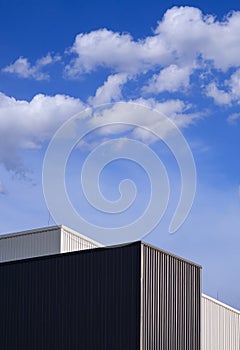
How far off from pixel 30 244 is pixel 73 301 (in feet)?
27.9

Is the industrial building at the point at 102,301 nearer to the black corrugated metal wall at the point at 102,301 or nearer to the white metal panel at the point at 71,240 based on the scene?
the black corrugated metal wall at the point at 102,301

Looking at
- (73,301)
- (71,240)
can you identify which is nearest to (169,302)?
(73,301)

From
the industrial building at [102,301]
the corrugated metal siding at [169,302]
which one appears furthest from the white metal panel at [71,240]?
the corrugated metal siding at [169,302]

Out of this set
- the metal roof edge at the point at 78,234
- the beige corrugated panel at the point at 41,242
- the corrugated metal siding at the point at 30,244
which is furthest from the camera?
the corrugated metal siding at the point at 30,244

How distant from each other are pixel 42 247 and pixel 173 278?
30.7 feet

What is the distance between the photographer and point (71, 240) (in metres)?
41.3

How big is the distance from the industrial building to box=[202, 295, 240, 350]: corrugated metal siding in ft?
22.3

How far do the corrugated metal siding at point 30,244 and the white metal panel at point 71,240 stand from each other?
0.25 metres

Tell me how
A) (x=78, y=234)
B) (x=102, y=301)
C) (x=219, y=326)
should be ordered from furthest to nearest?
(x=219, y=326) → (x=78, y=234) → (x=102, y=301)

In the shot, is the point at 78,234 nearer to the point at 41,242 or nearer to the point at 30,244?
the point at 41,242

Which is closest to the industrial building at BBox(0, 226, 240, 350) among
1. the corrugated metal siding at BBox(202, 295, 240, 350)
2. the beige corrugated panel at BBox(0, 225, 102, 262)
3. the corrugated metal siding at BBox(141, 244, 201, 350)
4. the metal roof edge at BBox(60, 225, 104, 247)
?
the corrugated metal siding at BBox(141, 244, 201, 350)

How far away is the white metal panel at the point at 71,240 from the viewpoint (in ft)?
134

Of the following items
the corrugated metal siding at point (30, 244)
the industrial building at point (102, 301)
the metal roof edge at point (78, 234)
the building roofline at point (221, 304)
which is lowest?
the industrial building at point (102, 301)

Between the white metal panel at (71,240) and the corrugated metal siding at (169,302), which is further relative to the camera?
the white metal panel at (71,240)
